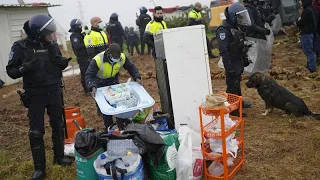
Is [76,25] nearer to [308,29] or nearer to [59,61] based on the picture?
[59,61]

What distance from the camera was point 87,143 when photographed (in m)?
3.36

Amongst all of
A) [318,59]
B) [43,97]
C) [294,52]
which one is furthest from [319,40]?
[43,97]

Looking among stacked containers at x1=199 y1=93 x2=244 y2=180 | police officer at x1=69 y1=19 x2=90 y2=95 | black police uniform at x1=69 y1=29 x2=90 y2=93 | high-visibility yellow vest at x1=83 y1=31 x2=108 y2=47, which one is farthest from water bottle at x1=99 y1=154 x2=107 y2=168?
police officer at x1=69 y1=19 x2=90 y2=95

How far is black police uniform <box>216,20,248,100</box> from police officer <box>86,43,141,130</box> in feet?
4.68

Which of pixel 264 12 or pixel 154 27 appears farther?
pixel 264 12

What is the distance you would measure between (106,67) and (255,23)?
3822 millimetres

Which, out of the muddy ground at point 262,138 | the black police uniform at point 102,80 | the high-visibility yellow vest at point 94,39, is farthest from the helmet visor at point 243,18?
the high-visibility yellow vest at point 94,39

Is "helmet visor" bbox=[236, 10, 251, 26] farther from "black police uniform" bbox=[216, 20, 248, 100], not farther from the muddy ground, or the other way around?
the muddy ground

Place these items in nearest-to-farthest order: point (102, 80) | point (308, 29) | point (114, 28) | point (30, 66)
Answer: point (30, 66), point (102, 80), point (308, 29), point (114, 28)

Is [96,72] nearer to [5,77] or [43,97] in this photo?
[43,97]

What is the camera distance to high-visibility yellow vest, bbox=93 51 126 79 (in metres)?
4.68

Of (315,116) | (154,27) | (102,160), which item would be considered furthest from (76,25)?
(315,116)

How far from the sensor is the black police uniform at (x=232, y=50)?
508cm

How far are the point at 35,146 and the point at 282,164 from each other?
9.95 feet
